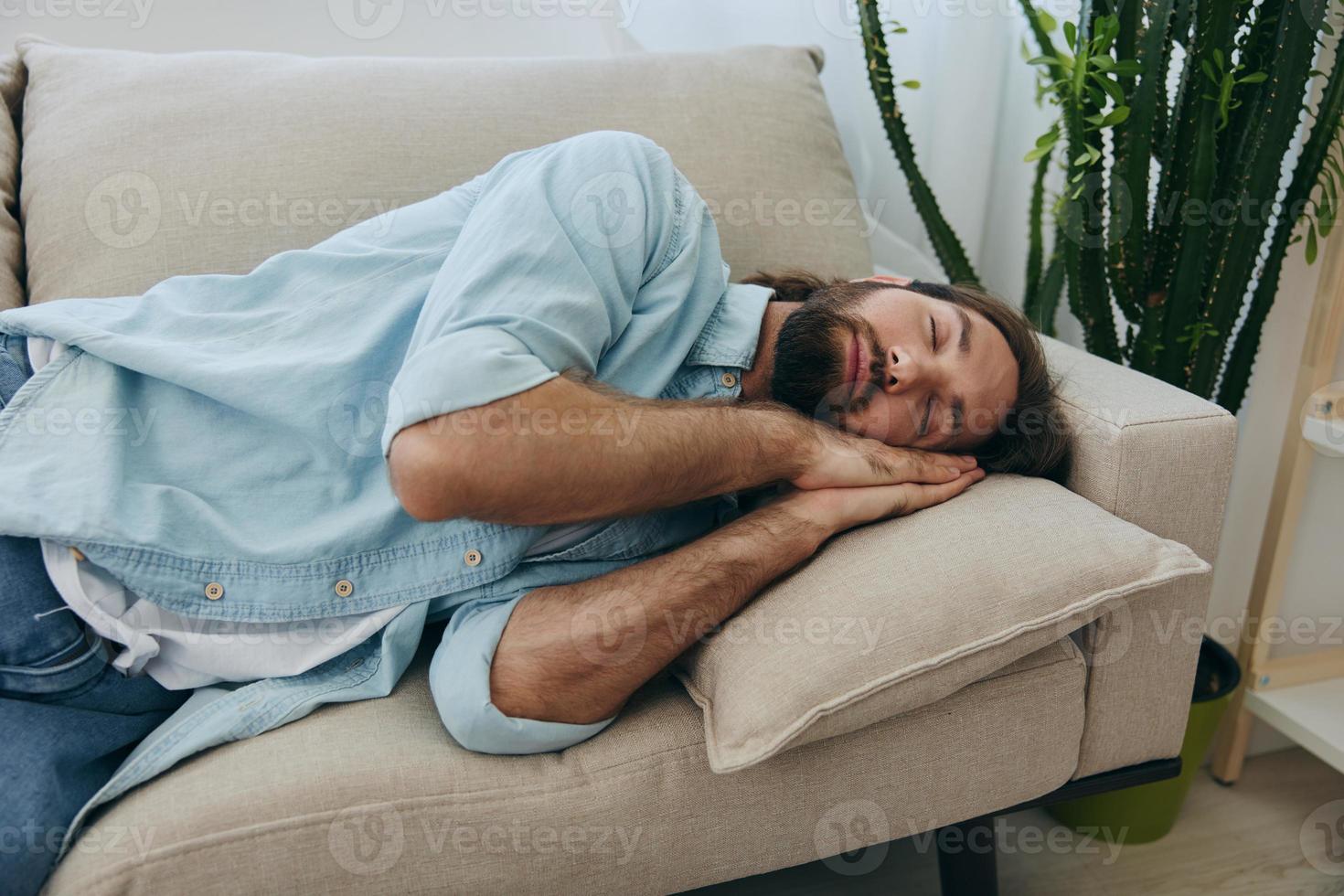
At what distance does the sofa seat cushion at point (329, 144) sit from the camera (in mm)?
1302

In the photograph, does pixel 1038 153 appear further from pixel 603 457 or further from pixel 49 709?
pixel 49 709

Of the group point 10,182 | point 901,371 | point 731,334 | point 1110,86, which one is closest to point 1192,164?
point 1110,86

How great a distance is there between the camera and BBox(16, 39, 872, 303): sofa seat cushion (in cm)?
130

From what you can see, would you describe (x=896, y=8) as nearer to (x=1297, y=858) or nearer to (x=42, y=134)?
(x=42, y=134)

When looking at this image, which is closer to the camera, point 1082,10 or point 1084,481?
point 1084,481

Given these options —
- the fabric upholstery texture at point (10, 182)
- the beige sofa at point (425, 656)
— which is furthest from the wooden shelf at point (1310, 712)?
the fabric upholstery texture at point (10, 182)

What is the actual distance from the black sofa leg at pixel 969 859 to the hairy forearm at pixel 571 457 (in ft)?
1.67

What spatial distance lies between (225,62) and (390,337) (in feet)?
1.94

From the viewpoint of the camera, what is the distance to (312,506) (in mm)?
1070

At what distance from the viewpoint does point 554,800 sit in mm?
899

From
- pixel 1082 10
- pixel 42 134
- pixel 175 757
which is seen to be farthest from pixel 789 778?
pixel 42 134

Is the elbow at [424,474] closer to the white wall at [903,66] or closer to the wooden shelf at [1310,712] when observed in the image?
the white wall at [903,66]

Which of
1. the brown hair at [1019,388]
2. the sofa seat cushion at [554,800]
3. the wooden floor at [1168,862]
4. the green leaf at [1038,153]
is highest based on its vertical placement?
the green leaf at [1038,153]

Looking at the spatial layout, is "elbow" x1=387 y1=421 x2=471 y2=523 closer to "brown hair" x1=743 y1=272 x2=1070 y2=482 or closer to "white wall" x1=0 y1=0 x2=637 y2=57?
"brown hair" x1=743 y1=272 x2=1070 y2=482
